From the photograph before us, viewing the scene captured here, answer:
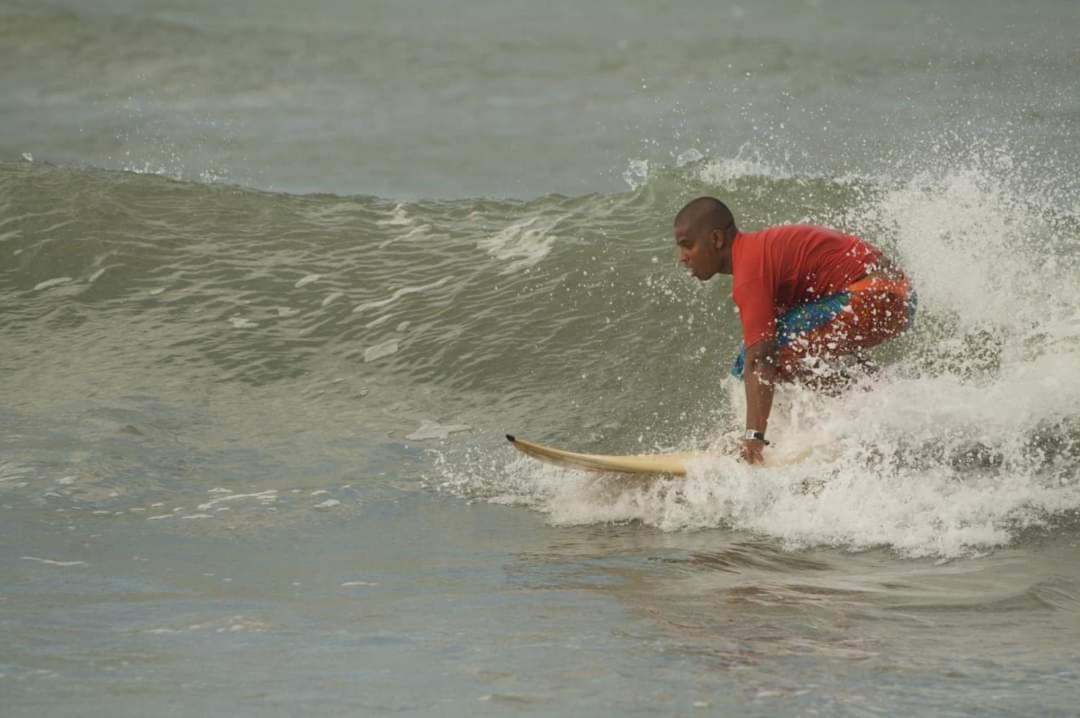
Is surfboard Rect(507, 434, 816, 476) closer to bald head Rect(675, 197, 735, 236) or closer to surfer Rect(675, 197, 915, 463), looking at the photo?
surfer Rect(675, 197, 915, 463)

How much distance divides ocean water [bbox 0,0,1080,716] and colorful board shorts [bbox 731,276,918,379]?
10.2 inches

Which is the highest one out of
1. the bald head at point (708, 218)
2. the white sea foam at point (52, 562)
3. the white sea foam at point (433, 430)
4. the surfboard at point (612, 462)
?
the bald head at point (708, 218)

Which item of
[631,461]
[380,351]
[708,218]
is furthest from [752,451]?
[380,351]

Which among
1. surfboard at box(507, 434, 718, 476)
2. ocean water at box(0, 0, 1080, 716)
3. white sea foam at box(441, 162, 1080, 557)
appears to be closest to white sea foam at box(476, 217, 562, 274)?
ocean water at box(0, 0, 1080, 716)

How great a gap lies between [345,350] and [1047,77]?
14971mm

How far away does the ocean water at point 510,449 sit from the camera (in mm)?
4293

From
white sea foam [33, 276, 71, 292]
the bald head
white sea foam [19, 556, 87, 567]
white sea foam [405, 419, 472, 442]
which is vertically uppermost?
the bald head

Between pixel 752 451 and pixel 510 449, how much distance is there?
6.04 ft

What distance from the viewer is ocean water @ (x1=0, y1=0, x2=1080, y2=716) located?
4293 mm

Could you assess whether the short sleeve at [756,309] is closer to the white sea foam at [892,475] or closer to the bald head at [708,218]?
the bald head at [708,218]

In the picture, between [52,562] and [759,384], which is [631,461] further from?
[52,562]

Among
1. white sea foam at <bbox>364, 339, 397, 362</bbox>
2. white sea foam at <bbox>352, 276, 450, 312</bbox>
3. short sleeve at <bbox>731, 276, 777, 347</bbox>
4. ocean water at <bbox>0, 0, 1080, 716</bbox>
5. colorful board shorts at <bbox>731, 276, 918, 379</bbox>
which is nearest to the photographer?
ocean water at <bbox>0, 0, 1080, 716</bbox>

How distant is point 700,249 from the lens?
21.0 ft

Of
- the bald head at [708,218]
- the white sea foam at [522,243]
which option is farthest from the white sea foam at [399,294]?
the bald head at [708,218]
